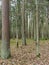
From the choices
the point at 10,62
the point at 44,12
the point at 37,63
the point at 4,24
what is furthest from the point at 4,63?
the point at 44,12

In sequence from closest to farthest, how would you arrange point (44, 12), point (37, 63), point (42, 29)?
point (37, 63), point (44, 12), point (42, 29)

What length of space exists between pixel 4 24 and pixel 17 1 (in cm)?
983

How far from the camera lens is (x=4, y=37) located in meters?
11.1

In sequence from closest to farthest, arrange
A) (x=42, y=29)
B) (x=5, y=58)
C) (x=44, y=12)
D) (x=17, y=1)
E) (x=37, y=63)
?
1. (x=37, y=63)
2. (x=5, y=58)
3. (x=17, y=1)
4. (x=44, y=12)
5. (x=42, y=29)

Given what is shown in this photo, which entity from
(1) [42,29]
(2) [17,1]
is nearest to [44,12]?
(2) [17,1]

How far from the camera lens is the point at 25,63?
9883 mm

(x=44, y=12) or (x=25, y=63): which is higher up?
(x=44, y=12)

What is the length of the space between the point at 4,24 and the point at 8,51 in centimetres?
160

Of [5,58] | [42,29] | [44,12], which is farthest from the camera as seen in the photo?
[42,29]

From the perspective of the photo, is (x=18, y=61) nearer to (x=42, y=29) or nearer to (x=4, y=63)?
(x=4, y=63)

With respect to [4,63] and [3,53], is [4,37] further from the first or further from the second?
[4,63]

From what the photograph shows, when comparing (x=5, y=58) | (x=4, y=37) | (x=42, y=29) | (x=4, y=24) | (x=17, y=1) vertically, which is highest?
(x=17, y=1)

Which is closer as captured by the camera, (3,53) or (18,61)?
(18,61)

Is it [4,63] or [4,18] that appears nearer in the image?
[4,63]
